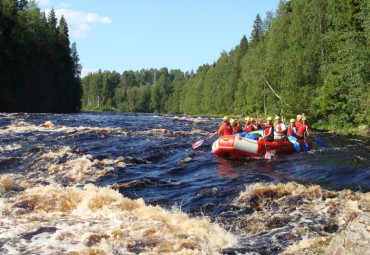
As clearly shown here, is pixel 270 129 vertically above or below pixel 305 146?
above

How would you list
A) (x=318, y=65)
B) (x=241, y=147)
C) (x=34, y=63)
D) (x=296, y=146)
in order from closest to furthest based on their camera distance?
(x=241, y=147), (x=296, y=146), (x=318, y=65), (x=34, y=63)

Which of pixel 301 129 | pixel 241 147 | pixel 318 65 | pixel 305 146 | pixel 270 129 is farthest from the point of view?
pixel 318 65

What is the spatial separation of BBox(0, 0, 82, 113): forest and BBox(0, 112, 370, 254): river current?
83.2 feet

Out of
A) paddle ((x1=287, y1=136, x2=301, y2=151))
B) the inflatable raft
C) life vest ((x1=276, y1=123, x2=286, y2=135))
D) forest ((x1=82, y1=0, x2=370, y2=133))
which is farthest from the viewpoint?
forest ((x1=82, y1=0, x2=370, y2=133))

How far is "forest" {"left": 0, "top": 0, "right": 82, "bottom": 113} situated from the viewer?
37250 mm

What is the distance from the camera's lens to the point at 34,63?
43.5 metres

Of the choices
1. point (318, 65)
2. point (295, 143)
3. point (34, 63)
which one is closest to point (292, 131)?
point (295, 143)

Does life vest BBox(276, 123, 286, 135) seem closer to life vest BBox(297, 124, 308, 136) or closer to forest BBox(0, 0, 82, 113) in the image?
life vest BBox(297, 124, 308, 136)

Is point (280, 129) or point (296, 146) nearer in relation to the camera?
point (296, 146)

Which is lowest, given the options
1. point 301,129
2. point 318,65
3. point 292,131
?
point 292,131

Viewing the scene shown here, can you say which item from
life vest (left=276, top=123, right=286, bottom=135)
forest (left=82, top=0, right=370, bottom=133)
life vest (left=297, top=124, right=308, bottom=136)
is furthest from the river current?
forest (left=82, top=0, right=370, bottom=133)

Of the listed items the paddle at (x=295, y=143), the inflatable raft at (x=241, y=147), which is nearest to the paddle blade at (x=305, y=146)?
the paddle at (x=295, y=143)

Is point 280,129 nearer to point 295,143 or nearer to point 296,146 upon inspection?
point 295,143

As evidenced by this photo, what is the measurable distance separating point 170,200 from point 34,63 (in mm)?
39819
